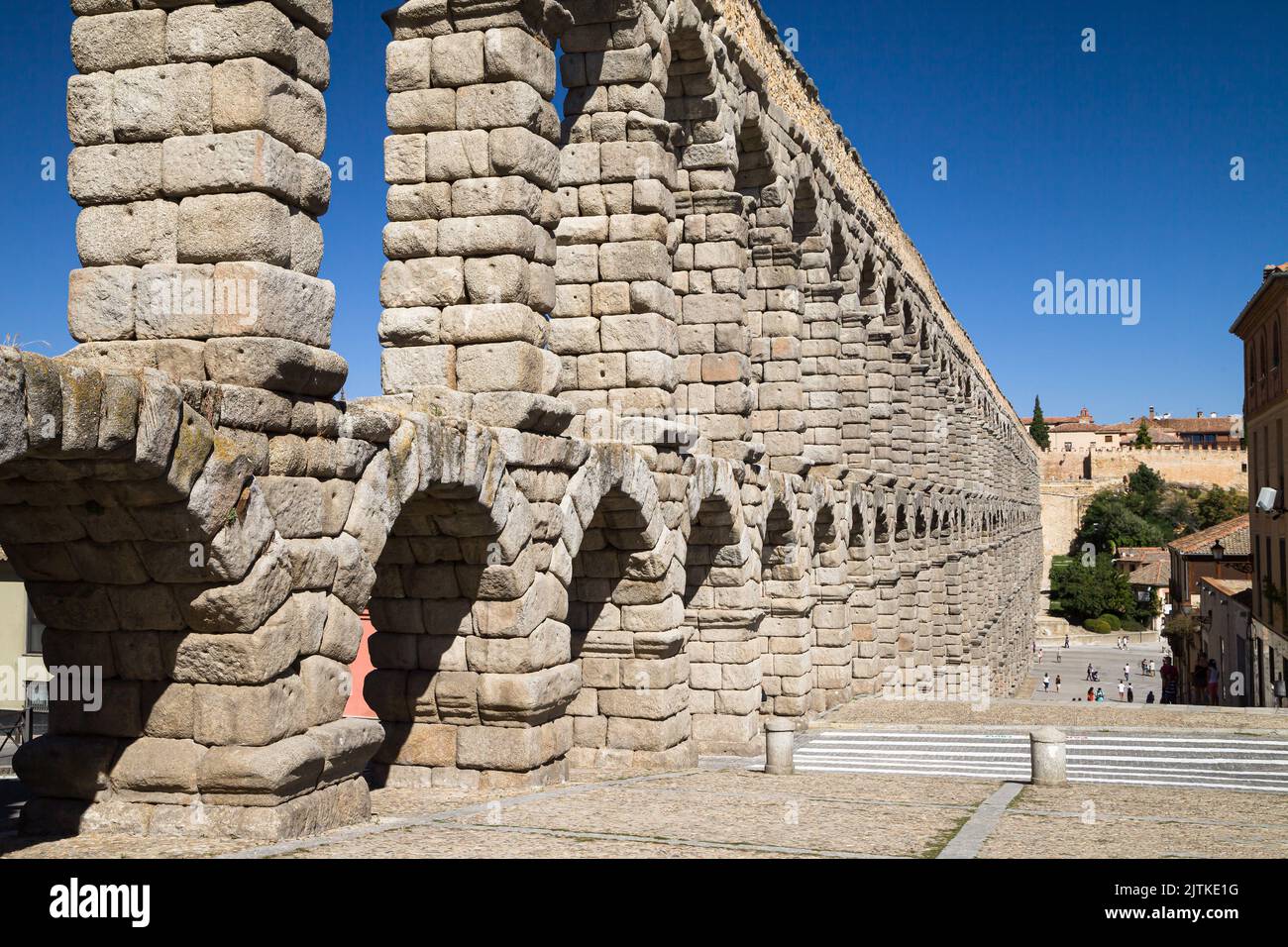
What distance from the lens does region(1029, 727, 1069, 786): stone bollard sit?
10.4 meters

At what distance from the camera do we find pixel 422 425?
7902 mm

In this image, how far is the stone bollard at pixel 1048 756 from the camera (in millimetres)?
10352

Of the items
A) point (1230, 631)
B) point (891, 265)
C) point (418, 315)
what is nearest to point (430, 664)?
point (418, 315)

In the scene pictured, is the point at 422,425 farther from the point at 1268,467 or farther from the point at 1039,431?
the point at 1039,431

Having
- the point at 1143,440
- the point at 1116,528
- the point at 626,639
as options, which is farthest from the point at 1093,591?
the point at 626,639

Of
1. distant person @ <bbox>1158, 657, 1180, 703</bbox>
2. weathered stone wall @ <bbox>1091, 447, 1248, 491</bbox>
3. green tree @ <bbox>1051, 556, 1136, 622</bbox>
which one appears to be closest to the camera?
distant person @ <bbox>1158, 657, 1180, 703</bbox>

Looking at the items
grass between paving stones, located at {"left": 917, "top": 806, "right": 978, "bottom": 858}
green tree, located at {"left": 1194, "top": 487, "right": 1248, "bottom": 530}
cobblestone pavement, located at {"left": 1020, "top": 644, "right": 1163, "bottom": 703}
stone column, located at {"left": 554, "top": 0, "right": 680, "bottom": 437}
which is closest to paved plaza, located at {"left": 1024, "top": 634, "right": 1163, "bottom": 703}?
cobblestone pavement, located at {"left": 1020, "top": 644, "right": 1163, "bottom": 703}

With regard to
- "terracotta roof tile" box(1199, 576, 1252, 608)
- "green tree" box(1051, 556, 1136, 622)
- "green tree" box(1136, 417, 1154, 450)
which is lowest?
"green tree" box(1051, 556, 1136, 622)

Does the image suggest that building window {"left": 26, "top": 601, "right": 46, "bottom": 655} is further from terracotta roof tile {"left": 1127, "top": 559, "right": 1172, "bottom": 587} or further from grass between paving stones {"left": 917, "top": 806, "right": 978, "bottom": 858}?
terracotta roof tile {"left": 1127, "top": 559, "right": 1172, "bottom": 587}

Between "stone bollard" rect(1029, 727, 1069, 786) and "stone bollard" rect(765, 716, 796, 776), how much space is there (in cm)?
225

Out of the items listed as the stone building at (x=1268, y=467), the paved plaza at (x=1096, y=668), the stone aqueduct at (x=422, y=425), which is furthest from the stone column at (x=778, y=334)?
the paved plaza at (x=1096, y=668)

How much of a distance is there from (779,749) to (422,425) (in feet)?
17.8
